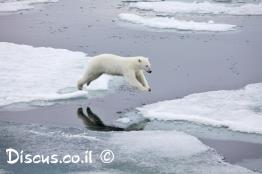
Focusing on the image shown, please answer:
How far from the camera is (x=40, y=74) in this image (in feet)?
37.1

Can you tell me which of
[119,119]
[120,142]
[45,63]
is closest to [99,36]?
[45,63]

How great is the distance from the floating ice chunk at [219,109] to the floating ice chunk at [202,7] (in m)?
9.10

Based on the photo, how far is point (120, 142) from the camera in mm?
7660

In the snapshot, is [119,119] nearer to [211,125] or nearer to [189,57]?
[211,125]

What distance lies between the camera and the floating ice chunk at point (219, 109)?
831cm

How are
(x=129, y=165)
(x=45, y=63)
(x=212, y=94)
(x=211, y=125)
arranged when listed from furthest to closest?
(x=45, y=63) < (x=212, y=94) < (x=211, y=125) < (x=129, y=165)

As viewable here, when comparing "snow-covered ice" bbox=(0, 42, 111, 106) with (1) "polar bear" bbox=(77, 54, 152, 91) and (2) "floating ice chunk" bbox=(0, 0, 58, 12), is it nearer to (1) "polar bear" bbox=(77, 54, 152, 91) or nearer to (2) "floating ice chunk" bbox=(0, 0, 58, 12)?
(1) "polar bear" bbox=(77, 54, 152, 91)

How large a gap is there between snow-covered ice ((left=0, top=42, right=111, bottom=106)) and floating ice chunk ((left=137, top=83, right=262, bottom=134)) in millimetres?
1656

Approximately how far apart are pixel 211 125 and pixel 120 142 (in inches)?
57.2

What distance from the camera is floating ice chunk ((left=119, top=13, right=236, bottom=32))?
52.4 feet

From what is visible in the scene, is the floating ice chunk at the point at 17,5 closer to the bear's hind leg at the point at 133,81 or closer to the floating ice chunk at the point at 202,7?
the floating ice chunk at the point at 202,7

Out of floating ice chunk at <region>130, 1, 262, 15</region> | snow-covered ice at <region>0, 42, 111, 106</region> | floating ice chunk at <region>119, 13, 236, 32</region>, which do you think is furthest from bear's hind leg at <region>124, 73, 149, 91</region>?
floating ice chunk at <region>130, 1, 262, 15</region>

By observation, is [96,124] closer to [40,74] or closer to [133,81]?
[133,81]

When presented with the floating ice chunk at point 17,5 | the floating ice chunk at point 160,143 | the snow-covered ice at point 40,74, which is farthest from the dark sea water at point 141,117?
the floating ice chunk at point 17,5
